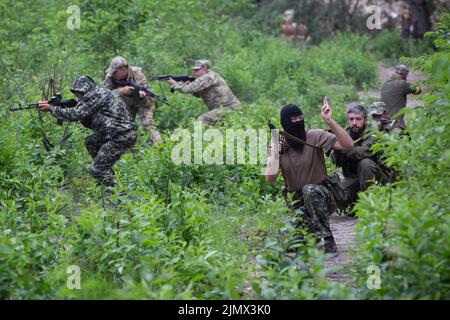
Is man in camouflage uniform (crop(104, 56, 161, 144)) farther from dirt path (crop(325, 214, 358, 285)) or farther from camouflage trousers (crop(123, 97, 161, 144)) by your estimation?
dirt path (crop(325, 214, 358, 285))

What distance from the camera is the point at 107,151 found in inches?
389

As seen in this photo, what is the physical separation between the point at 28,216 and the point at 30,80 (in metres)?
7.88

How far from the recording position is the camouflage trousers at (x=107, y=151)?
9.86 metres

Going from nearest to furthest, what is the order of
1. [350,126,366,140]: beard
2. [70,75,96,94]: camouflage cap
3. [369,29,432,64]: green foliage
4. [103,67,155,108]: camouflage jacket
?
[350,126,366,140]: beard → [70,75,96,94]: camouflage cap → [103,67,155,108]: camouflage jacket → [369,29,432,64]: green foliage

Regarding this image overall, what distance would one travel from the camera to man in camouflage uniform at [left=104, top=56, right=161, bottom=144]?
11.5m

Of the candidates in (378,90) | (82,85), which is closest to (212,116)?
(82,85)

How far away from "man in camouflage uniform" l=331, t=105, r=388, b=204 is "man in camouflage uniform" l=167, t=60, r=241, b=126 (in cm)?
444

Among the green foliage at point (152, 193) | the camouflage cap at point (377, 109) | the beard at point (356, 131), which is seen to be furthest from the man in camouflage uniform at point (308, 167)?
Result: the camouflage cap at point (377, 109)

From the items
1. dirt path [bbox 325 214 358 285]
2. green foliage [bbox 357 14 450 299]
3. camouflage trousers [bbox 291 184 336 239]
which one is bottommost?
dirt path [bbox 325 214 358 285]

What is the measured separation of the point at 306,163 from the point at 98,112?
360cm

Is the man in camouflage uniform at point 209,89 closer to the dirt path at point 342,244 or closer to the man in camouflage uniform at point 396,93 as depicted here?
the man in camouflage uniform at point 396,93

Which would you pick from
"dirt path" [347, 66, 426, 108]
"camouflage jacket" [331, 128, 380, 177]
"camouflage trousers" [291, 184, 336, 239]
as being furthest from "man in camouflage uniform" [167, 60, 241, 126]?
"camouflage trousers" [291, 184, 336, 239]
